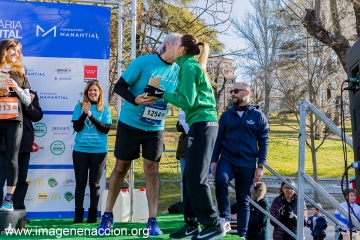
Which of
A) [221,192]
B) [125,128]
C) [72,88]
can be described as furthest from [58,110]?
[221,192]

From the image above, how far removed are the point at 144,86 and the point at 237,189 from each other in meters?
1.36

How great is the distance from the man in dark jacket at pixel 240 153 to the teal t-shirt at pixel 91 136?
55.5 inches

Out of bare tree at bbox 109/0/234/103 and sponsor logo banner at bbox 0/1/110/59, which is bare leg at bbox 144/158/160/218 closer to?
sponsor logo banner at bbox 0/1/110/59

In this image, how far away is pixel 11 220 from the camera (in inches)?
171

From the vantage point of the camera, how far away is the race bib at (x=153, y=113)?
4.27 meters

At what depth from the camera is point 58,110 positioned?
6.18m

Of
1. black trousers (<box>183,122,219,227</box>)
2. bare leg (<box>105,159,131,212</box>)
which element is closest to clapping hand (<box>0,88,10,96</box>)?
bare leg (<box>105,159,131,212</box>)

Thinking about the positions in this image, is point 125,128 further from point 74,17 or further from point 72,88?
point 74,17

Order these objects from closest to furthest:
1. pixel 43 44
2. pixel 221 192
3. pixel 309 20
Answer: pixel 221 192 → pixel 43 44 → pixel 309 20

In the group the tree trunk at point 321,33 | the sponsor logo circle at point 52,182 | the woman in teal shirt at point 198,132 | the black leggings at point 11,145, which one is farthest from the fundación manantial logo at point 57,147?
the tree trunk at point 321,33

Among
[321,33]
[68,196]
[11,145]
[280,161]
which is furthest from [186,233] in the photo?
[280,161]

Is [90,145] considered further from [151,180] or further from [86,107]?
[151,180]

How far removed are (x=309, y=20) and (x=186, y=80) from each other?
7365 mm

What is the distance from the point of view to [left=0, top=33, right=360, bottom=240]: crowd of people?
3.83m
